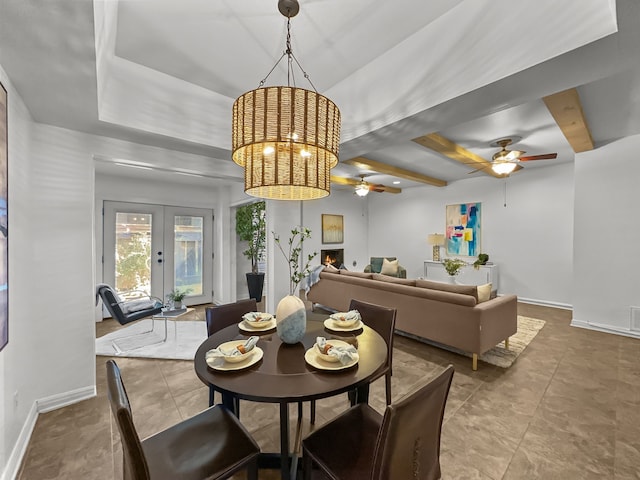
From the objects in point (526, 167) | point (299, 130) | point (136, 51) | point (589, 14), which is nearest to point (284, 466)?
point (299, 130)

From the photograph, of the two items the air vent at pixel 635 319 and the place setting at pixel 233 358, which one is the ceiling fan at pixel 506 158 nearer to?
the air vent at pixel 635 319

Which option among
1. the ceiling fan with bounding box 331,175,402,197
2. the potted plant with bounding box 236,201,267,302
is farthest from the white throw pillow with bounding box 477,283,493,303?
the potted plant with bounding box 236,201,267,302

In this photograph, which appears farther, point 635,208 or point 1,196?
point 635,208

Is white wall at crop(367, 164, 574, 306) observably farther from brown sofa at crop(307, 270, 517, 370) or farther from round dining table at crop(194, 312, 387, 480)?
round dining table at crop(194, 312, 387, 480)

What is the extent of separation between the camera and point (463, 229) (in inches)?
246

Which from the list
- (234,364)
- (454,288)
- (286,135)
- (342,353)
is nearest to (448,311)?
(454,288)

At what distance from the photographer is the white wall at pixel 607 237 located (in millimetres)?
3561

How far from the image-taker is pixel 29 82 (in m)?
1.62

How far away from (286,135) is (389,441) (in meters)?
1.36

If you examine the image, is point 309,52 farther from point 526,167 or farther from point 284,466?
point 526,167

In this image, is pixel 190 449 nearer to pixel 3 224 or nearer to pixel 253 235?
pixel 3 224

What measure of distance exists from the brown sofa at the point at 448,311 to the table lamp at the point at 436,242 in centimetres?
323

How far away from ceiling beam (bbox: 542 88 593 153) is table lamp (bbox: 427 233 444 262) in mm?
3060

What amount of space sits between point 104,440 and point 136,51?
2.87 m
